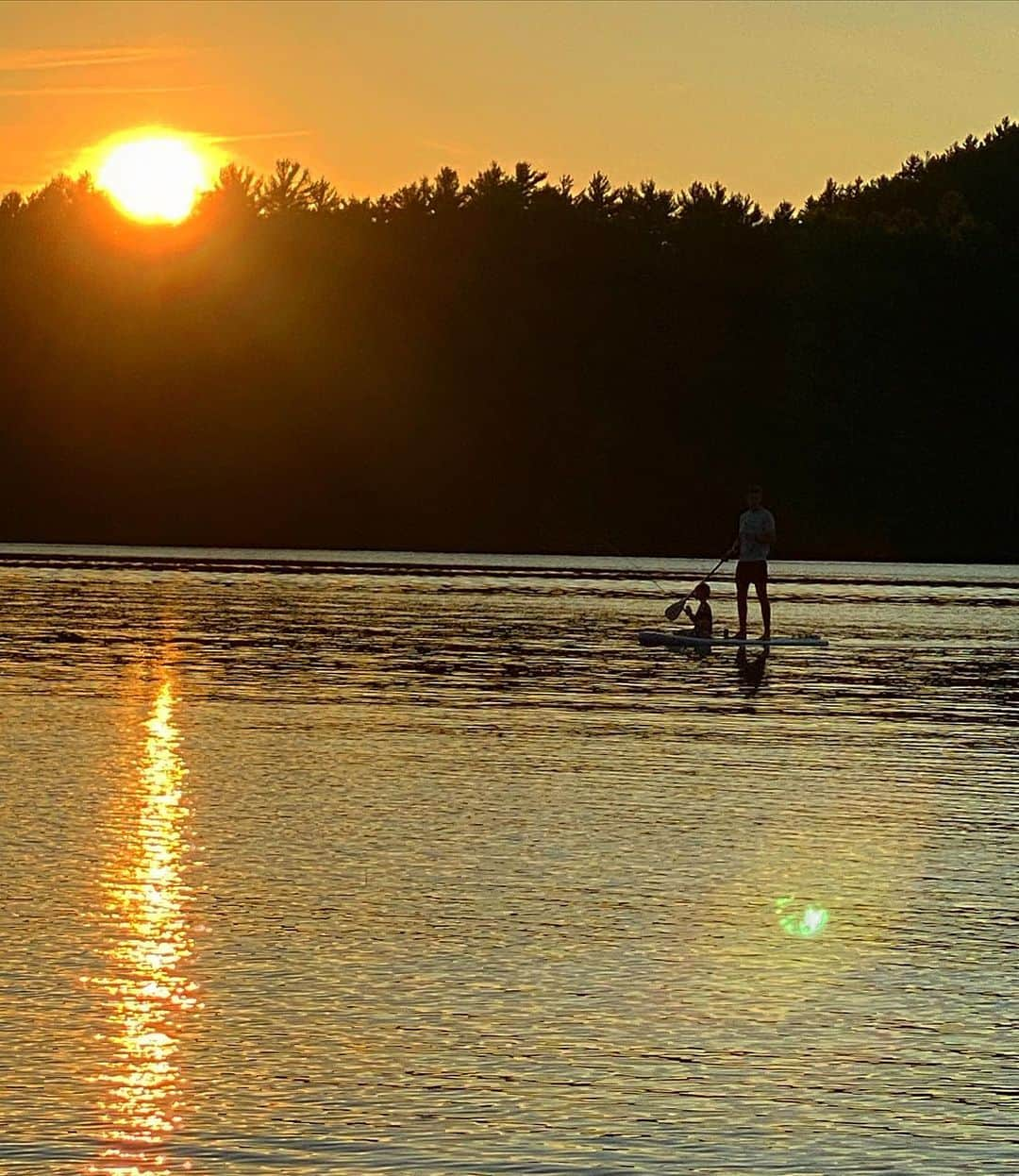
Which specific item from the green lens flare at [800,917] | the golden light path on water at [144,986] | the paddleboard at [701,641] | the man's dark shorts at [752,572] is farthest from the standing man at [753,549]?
the green lens flare at [800,917]

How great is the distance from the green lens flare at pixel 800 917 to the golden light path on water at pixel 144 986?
7.35 ft

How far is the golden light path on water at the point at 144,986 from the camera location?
6.53 m

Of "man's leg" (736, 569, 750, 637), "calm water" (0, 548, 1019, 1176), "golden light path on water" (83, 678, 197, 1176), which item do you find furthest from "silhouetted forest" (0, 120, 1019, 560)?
"golden light path on water" (83, 678, 197, 1176)

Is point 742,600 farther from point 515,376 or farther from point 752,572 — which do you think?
point 515,376

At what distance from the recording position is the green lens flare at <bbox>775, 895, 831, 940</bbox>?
962 cm

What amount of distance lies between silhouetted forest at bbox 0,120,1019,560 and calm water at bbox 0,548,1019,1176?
7098 cm

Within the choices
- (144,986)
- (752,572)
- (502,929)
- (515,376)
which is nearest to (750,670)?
(752,572)

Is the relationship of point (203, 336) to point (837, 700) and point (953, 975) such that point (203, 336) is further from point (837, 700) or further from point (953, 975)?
point (953, 975)

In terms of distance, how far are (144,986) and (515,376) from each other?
9339 cm

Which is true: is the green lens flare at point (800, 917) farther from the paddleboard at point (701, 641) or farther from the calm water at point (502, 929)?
the paddleboard at point (701, 641)

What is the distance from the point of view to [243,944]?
9133 millimetres

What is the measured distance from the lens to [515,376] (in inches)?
3986

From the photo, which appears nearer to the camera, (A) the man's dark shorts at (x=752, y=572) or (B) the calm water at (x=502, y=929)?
(B) the calm water at (x=502, y=929)

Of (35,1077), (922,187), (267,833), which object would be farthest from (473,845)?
(922,187)
